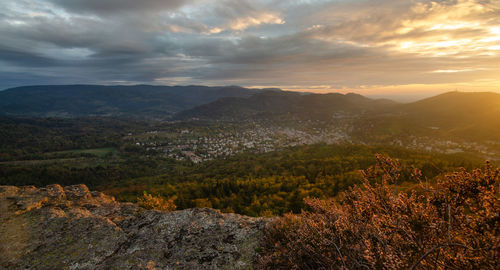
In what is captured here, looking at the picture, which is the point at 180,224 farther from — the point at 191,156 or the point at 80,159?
the point at 80,159

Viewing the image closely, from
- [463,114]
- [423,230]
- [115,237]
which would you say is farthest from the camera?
[463,114]

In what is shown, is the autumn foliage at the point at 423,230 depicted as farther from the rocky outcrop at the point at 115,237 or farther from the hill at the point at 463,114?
the hill at the point at 463,114

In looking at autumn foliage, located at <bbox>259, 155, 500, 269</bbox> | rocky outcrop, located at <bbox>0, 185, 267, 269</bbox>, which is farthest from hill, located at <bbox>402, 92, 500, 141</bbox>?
rocky outcrop, located at <bbox>0, 185, 267, 269</bbox>

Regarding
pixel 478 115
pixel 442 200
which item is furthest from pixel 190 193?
pixel 478 115

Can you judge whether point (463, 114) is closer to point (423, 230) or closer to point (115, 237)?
point (423, 230)

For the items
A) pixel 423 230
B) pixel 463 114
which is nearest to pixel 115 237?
pixel 423 230

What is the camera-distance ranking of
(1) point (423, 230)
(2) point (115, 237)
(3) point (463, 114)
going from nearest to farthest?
(1) point (423, 230), (2) point (115, 237), (3) point (463, 114)
